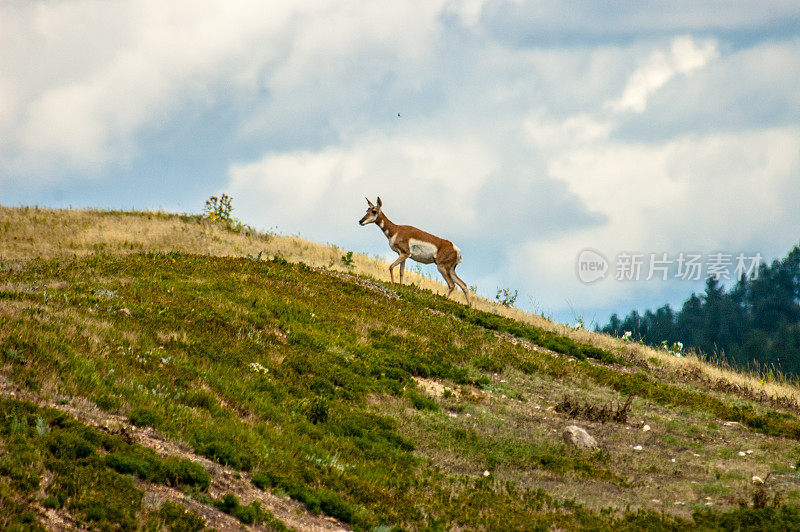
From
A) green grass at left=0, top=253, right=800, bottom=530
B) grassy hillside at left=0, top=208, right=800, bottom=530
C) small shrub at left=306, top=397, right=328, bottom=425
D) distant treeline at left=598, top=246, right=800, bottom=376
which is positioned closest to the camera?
grassy hillside at left=0, top=208, right=800, bottom=530

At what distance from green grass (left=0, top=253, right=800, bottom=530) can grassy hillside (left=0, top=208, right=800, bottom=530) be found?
0.04 metres

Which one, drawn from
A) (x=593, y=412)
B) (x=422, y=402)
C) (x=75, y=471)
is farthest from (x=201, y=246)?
(x=75, y=471)

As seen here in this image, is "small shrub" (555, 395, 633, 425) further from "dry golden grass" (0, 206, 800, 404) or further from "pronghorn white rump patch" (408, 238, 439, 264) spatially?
"pronghorn white rump patch" (408, 238, 439, 264)

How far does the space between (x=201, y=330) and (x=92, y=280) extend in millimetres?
4895

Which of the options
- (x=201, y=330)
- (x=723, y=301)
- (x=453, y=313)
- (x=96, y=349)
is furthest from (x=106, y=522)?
(x=723, y=301)

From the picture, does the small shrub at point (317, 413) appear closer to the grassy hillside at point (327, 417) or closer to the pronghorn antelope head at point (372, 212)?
the grassy hillside at point (327, 417)

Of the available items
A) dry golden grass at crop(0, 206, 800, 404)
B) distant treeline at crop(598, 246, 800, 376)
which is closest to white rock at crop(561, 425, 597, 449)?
dry golden grass at crop(0, 206, 800, 404)

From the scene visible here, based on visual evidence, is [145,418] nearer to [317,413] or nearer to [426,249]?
[317,413]

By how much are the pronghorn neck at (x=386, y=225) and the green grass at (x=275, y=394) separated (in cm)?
690

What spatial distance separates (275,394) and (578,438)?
20.0ft

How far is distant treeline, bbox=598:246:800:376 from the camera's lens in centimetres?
11756

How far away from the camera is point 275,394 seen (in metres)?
13.9

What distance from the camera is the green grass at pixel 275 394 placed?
9.46 meters

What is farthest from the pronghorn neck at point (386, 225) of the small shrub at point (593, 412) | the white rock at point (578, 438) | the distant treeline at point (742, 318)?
the distant treeline at point (742, 318)
